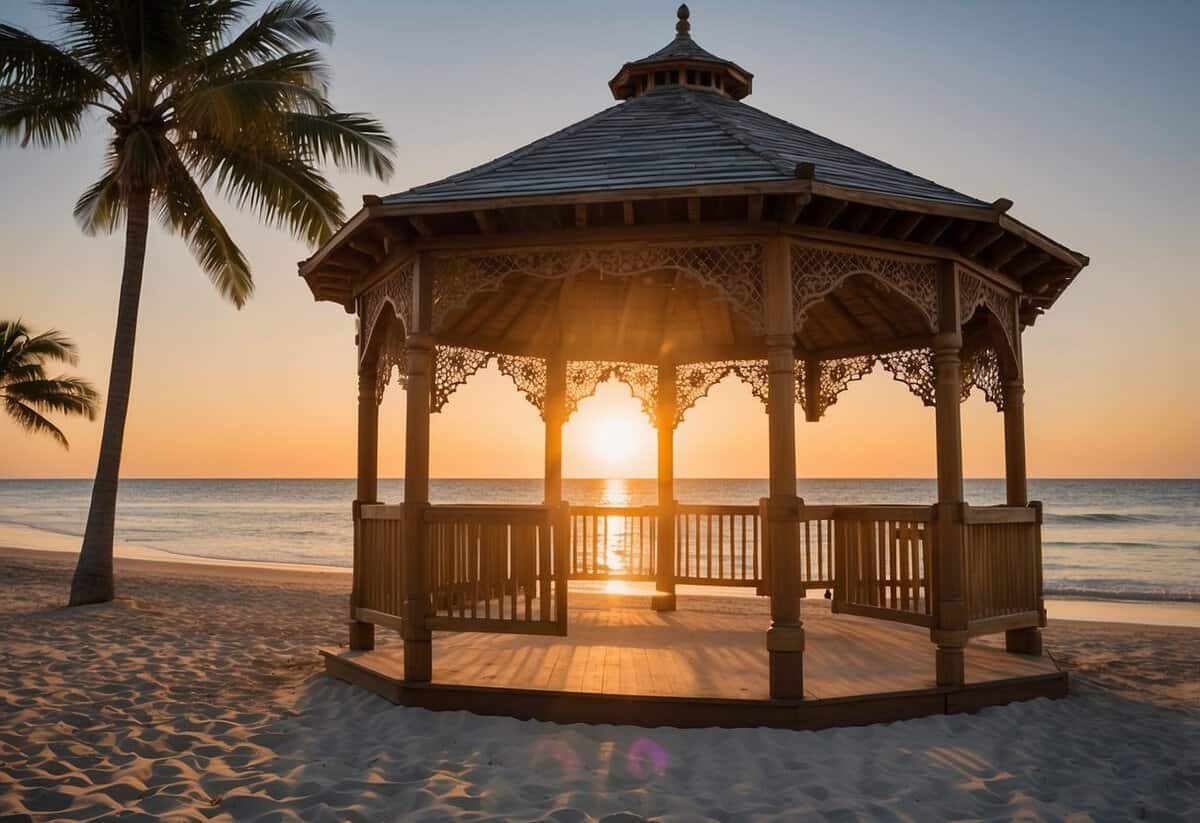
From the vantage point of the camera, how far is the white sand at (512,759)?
14.7 feet

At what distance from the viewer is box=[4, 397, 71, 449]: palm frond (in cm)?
2188

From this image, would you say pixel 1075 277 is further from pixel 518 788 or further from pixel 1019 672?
pixel 518 788

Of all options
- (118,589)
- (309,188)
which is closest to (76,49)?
(309,188)

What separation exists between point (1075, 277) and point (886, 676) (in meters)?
3.90

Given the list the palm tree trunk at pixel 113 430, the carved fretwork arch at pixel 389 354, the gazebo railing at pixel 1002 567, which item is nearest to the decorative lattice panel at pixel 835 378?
the gazebo railing at pixel 1002 567

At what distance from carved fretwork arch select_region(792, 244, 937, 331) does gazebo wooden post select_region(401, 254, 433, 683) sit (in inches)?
101

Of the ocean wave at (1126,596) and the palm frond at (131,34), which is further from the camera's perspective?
the ocean wave at (1126,596)

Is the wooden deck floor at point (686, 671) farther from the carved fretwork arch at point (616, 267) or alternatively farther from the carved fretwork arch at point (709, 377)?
the carved fretwork arch at point (709, 377)

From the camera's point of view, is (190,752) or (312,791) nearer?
(312,791)

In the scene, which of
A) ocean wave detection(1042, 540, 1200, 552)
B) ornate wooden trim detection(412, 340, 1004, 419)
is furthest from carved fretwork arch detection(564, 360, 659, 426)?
ocean wave detection(1042, 540, 1200, 552)

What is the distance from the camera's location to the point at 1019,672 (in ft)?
22.2

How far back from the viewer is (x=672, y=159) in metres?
6.50

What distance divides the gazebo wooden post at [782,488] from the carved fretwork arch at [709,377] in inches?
160

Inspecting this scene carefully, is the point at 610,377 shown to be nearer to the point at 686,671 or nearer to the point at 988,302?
the point at 988,302
